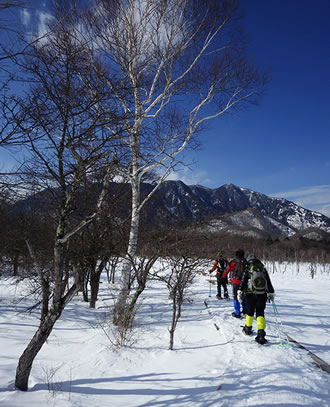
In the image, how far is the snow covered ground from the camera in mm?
3357

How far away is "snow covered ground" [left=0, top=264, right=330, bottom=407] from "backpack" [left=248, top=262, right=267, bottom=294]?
107 cm

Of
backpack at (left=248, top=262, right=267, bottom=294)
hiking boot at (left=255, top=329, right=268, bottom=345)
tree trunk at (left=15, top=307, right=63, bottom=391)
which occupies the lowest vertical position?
hiking boot at (left=255, top=329, right=268, bottom=345)

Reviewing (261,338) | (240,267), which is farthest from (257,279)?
(240,267)

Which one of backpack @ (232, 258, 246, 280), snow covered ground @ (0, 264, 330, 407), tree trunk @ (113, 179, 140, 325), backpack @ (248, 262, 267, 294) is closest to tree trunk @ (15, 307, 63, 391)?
snow covered ground @ (0, 264, 330, 407)

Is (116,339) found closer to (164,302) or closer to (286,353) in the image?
(286,353)

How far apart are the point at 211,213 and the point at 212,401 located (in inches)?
223

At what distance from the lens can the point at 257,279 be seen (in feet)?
17.8

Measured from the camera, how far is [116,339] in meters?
5.54

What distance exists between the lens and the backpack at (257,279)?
17.6ft

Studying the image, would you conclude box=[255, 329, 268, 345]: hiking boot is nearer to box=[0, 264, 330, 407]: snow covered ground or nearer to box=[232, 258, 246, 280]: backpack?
box=[0, 264, 330, 407]: snow covered ground

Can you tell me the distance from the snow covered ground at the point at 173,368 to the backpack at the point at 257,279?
1066mm

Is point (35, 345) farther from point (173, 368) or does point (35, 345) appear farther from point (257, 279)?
point (257, 279)

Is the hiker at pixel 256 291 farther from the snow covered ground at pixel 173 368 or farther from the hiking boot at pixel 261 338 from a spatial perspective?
the snow covered ground at pixel 173 368

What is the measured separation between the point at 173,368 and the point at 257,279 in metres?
2.49
